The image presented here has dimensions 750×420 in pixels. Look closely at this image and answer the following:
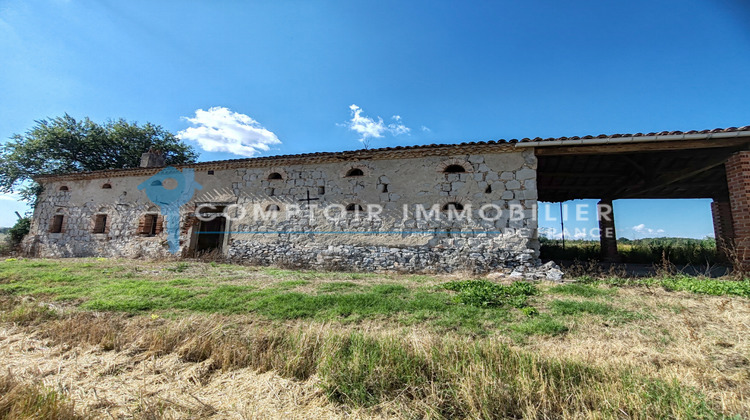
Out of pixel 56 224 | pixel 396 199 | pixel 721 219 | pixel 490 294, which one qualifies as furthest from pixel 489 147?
pixel 56 224

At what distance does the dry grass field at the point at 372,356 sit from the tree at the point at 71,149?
13.1 metres

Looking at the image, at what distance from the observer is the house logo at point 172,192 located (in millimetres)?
10977

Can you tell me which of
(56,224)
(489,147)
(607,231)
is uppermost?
(489,147)

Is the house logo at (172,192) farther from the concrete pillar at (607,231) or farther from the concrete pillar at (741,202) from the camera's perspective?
the concrete pillar at (607,231)

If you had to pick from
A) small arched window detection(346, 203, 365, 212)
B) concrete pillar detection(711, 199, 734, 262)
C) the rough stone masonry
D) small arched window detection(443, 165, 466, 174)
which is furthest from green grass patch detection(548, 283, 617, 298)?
concrete pillar detection(711, 199, 734, 262)

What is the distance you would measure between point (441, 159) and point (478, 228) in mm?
2257

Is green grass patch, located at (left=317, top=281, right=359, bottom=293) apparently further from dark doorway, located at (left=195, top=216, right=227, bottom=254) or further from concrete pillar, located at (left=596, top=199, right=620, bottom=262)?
concrete pillar, located at (left=596, top=199, right=620, bottom=262)

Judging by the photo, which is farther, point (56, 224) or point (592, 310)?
point (56, 224)

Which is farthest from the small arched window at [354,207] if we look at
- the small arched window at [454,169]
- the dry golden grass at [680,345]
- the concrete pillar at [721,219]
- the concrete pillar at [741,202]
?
the concrete pillar at [721,219]

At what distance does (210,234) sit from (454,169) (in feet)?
33.1

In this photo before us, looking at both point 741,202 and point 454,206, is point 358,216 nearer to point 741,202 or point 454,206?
point 454,206

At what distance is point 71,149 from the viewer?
54.1 ft

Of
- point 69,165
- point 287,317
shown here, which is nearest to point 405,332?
point 287,317

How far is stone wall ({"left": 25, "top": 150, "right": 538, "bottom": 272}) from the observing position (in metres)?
7.98
